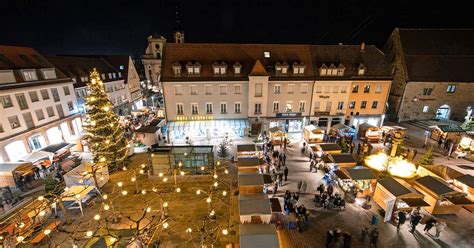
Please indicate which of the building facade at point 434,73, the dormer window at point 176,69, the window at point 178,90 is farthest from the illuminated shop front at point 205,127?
the building facade at point 434,73

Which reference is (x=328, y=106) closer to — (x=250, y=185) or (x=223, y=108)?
(x=223, y=108)

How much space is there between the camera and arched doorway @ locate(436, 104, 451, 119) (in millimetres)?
33875

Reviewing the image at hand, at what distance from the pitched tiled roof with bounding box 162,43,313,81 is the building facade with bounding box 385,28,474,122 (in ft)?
54.4

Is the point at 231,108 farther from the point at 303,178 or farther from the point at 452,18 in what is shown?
Answer: the point at 452,18

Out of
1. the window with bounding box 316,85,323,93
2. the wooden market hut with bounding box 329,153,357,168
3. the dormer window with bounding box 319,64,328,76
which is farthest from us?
the window with bounding box 316,85,323,93

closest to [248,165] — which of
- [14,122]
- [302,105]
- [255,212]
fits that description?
[255,212]

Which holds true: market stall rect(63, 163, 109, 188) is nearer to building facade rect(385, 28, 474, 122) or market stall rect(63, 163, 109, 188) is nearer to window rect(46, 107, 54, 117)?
window rect(46, 107, 54, 117)

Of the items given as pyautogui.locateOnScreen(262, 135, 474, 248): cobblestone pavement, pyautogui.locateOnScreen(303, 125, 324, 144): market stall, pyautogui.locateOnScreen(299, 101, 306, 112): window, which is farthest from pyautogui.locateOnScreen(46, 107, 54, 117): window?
pyautogui.locateOnScreen(303, 125, 324, 144): market stall

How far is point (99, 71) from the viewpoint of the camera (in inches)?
1522

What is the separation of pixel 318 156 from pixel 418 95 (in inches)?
913

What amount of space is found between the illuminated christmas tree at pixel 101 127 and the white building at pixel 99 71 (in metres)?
14.8

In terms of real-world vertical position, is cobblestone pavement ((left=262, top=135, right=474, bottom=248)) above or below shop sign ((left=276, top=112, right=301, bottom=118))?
below

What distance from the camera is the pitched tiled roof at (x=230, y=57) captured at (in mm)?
28219

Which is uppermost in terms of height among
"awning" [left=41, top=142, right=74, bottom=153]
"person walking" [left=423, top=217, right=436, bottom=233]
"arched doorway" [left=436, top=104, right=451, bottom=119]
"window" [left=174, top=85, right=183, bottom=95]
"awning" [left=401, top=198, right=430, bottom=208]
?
"window" [left=174, top=85, right=183, bottom=95]
